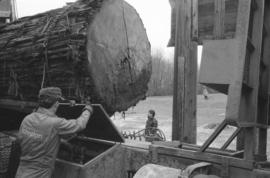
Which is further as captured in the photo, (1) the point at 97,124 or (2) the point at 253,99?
(1) the point at 97,124

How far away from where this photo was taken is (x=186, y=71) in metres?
4.37

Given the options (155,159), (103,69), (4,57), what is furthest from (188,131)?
(4,57)

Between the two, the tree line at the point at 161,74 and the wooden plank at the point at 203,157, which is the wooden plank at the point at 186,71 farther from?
the tree line at the point at 161,74

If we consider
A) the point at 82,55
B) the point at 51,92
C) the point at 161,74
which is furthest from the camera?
the point at 161,74

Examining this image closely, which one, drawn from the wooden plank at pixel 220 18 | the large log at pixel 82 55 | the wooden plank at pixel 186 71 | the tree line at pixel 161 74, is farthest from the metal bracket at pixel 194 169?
the tree line at pixel 161 74

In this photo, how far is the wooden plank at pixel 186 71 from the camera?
171 inches

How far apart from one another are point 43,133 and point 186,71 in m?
2.04

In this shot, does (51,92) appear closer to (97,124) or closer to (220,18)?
(97,124)

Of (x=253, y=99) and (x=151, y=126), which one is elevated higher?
(x=253, y=99)

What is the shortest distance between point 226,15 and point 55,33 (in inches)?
101

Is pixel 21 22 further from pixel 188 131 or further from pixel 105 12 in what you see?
pixel 188 131

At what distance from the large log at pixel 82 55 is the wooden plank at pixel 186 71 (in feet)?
1.44

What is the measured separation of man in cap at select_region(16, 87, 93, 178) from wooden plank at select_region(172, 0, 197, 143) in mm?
1533

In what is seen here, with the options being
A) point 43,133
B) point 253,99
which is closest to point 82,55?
point 43,133
